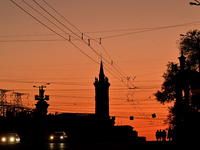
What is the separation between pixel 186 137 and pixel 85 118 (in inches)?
6101

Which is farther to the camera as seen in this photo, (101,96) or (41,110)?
(101,96)

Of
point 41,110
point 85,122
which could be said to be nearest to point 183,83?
point 41,110

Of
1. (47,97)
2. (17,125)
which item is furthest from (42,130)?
(17,125)

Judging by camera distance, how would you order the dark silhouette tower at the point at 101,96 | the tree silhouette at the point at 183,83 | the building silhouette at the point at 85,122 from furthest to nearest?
the dark silhouette tower at the point at 101,96
the building silhouette at the point at 85,122
the tree silhouette at the point at 183,83

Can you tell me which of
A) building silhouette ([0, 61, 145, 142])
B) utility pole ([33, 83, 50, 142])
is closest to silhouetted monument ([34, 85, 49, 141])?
utility pole ([33, 83, 50, 142])

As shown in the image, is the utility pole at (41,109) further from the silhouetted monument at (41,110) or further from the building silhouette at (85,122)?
the building silhouette at (85,122)

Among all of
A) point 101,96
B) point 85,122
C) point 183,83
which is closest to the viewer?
point 183,83

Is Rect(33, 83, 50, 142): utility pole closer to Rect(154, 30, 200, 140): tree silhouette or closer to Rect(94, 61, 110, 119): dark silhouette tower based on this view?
Rect(154, 30, 200, 140): tree silhouette

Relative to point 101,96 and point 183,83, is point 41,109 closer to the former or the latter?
point 183,83

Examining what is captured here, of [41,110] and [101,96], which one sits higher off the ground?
[101,96]

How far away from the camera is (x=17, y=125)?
137 m

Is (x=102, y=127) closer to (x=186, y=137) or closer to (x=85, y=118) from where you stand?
(x=85, y=118)

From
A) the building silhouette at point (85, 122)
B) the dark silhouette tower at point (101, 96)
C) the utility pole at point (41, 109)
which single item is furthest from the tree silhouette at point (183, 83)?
the dark silhouette tower at point (101, 96)

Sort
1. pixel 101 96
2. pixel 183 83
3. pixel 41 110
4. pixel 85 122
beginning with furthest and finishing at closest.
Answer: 1. pixel 101 96
2. pixel 85 122
3. pixel 41 110
4. pixel 183 83
